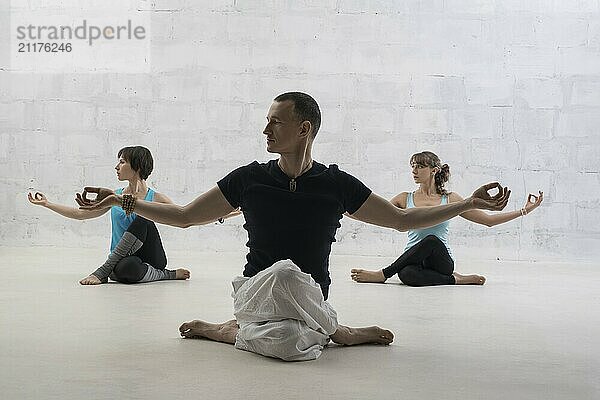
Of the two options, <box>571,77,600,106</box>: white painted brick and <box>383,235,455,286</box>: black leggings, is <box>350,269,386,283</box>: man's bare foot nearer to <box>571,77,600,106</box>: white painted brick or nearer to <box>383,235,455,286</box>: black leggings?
<box>383,235,455,286</box>: black leggings

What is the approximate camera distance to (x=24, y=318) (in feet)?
12.9

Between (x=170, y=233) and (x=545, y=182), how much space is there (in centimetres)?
310

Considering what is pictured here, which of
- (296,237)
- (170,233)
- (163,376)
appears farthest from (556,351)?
(170,233)

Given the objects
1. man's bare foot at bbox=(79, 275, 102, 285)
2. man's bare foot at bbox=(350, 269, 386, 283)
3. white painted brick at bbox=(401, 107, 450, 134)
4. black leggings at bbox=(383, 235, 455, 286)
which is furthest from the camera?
white painted brick at bbox=(401, 107, 450, 134)

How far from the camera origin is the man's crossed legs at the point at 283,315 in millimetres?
3074

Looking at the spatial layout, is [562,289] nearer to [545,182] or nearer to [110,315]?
[545,182]

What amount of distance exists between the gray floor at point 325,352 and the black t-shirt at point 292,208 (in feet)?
1.09

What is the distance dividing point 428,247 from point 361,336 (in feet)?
7.08

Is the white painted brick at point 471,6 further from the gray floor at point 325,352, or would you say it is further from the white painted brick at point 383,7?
the gray floor at point 325,352

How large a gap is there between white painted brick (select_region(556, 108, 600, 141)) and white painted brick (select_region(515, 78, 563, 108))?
12cm

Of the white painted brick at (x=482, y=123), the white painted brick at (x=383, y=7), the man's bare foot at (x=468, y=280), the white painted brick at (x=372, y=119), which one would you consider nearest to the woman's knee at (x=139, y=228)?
the man's bare foot at (x=468, y=280)

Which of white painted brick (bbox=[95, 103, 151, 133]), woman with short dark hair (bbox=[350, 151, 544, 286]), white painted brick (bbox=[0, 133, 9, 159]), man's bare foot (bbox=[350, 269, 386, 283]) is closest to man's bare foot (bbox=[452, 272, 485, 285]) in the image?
woman with short dark hair (bbox=[350, 151, 544, 286])

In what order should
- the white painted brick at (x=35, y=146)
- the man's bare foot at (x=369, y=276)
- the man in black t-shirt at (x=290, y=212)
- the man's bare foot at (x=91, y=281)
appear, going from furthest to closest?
the white painted brick at (x=35, y=146)
the man's bare foot at (x=369, y=276)
the man's bare foot at (x=91, y=281)
the man in black t-shirt at (x=290, y=212)

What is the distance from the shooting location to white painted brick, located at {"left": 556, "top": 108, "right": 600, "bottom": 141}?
7.69 m
